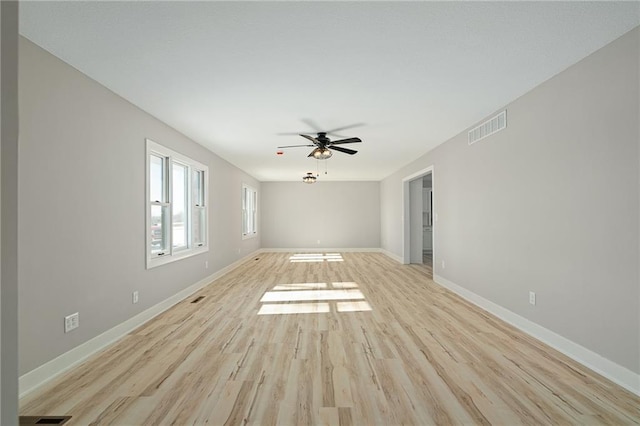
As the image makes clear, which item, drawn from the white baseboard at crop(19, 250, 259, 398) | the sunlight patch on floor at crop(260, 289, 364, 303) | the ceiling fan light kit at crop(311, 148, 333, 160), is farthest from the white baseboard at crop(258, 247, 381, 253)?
the ceiling fan light kit at crop(311, 148, 333, 160)

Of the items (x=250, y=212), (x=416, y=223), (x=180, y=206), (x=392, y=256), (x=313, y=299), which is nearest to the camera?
(x=313, y=299)

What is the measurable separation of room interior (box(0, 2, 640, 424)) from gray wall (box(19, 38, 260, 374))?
2cm

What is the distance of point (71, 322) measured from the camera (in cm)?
295

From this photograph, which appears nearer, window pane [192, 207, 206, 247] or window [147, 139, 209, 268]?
window [147, 139, 209, 268]

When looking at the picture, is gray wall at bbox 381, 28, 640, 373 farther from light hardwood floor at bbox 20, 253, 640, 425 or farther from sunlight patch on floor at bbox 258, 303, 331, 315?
sunlight patch on floor at bbox 258, 303, 331, 315

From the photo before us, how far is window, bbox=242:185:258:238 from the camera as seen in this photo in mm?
10648

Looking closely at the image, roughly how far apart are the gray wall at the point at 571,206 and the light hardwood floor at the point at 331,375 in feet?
1.33

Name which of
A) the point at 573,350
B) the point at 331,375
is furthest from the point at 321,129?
the point at 573,350

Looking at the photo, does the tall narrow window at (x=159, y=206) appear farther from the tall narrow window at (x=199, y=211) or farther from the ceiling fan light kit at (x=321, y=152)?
the ceiling fan light kit at (x=321, y=152)

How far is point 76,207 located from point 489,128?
4.72 metres

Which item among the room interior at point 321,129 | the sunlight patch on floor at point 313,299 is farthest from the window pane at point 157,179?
the sunlight patch on floor at point 313,299

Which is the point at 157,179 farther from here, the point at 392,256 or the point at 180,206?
the point at 392,256

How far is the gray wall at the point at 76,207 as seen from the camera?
255 cm

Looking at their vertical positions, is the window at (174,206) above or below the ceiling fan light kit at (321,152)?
below
